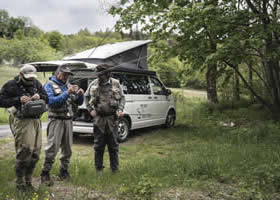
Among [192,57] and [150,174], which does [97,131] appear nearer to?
[150,174]

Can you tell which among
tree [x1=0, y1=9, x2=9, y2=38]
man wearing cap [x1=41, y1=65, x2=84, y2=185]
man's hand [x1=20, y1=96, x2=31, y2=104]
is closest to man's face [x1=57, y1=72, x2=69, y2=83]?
man wearing cap [x1=41, y1=65, x2=84, y2=185]

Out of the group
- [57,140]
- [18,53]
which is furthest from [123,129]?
[18,53]

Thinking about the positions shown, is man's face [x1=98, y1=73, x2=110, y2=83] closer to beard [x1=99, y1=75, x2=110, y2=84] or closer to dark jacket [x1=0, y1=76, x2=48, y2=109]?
beard [x1=99, y1=75, x2=110, y2=84]

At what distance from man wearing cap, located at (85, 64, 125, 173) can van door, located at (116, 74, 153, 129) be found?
274cm

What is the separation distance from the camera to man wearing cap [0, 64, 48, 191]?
3570mm

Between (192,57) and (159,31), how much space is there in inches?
99.4

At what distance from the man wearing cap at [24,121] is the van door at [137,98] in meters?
3.78

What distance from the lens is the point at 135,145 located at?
7137mm

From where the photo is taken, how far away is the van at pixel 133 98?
6742 mm

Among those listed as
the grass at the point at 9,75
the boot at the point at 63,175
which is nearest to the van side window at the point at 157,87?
the grass at the point at 9,75

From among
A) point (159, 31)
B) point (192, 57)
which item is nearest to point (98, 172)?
point (192, 57)

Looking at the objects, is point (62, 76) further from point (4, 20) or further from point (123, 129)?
point (4, 20)

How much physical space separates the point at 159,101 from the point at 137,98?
1270mm

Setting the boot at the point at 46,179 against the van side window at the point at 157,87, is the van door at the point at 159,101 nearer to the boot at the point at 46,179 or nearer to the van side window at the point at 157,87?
the van side window at the point at 157,87
